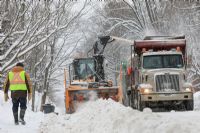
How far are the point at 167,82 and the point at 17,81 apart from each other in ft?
22.9

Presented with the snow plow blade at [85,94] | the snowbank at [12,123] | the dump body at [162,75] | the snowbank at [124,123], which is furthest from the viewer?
the snow plow blade at [85,94]

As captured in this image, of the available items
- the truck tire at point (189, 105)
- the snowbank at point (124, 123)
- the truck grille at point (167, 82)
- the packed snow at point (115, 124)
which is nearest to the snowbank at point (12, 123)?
the packed snow at point (115, 124)

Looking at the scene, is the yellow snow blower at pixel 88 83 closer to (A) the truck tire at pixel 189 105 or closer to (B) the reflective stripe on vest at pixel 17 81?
(A) the truck tire at pixel 189 105

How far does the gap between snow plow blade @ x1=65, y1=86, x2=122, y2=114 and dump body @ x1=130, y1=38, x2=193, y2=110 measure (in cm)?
99

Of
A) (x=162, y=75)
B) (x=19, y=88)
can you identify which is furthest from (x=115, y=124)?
(x=162, y=75)

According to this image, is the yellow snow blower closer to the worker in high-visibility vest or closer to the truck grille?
the truck grille

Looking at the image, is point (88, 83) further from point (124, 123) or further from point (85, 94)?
point (124, 123)

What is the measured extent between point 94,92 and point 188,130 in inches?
457

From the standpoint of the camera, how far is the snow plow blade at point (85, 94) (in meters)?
18.7

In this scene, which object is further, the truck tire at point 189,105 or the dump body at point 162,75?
the truck tire at point 189,105

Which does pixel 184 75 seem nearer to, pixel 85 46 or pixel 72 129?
pixel 72 129

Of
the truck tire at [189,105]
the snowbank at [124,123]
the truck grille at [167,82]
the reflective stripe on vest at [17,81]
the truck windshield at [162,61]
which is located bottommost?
the truck tire at [189,105]

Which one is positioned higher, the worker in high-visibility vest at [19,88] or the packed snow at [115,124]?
the worker in high-visibility vest at [19,88]

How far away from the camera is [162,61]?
63.3 ft
